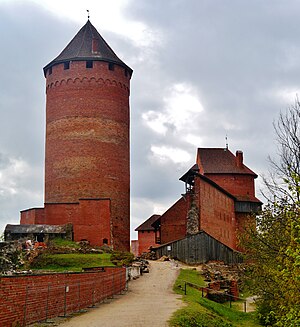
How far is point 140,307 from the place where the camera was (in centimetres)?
1844

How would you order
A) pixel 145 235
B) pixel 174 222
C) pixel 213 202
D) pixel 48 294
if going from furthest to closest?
1. pixel 145 235
2. pixel 174 222
3. pixel 213 202
4. pixel 48 294

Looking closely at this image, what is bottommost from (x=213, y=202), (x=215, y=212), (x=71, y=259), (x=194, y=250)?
(x=71, y=259)

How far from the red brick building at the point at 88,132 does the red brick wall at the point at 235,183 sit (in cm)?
1605

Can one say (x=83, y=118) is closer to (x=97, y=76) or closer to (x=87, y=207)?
(x=97, y=76)

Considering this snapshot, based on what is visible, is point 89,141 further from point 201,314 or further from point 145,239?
point 145,239

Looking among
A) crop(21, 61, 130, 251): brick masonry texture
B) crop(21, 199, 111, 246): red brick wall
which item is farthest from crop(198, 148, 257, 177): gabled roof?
crop(21, 199, 111, 246): red brick wall

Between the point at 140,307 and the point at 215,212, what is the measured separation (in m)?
28.3

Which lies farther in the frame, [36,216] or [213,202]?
[213,202]

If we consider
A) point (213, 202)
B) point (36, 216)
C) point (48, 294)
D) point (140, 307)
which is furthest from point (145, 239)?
point (48, 294)

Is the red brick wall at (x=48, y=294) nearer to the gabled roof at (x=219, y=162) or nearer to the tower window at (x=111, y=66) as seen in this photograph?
the tower window at (x=111, y=66)

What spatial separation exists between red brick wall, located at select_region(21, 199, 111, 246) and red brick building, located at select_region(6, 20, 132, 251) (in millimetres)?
1231

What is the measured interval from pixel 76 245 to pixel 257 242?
1654 cm

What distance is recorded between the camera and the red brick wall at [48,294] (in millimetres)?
13250

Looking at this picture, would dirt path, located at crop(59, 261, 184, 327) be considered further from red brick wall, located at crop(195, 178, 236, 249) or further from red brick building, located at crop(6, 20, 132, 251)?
red brick wall, located at crop(195, 178, 236, 249)
